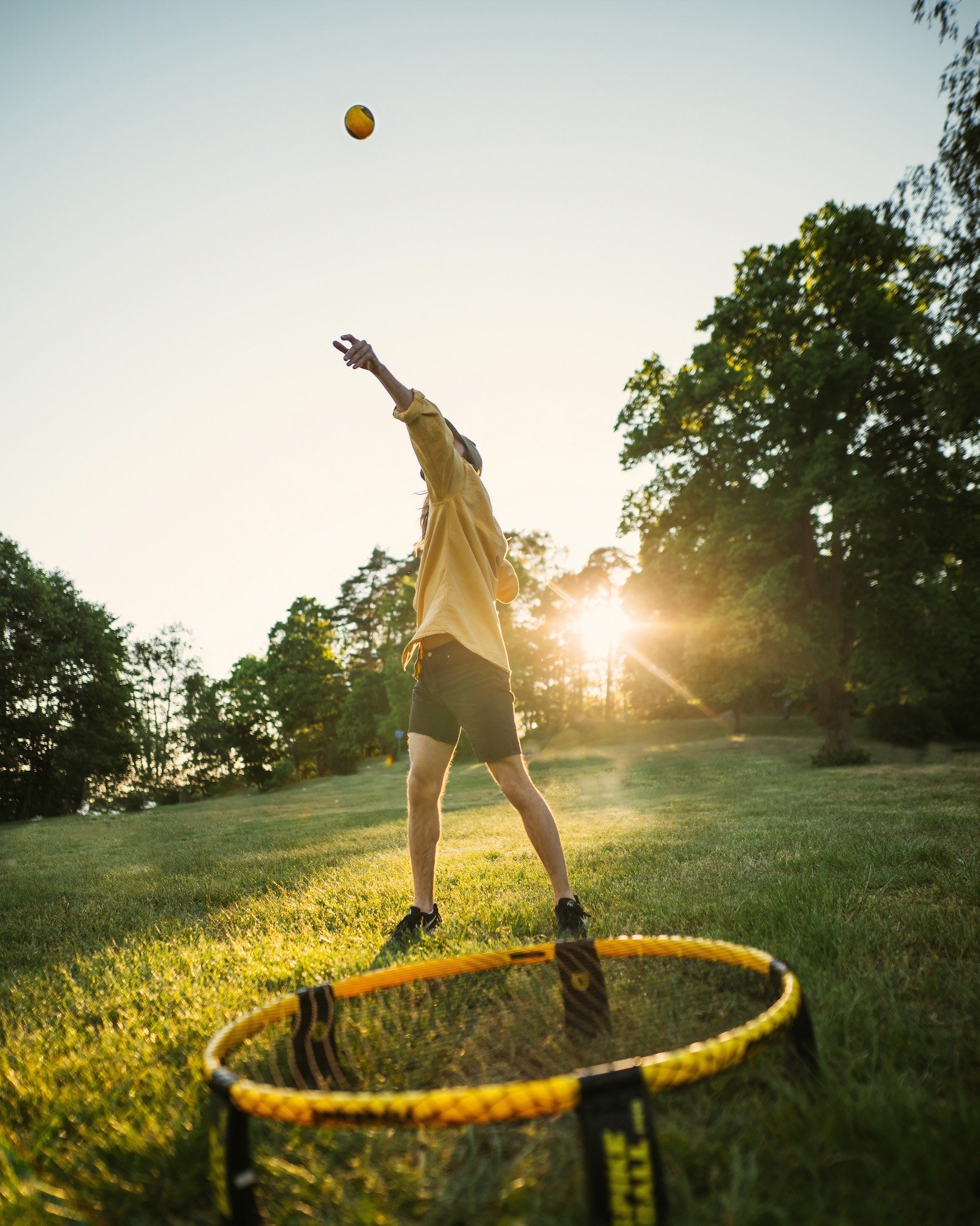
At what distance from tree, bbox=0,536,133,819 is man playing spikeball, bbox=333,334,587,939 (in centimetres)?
2948

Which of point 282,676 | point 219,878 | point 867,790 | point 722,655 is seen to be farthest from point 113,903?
point 282,676

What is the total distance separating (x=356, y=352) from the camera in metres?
3.11

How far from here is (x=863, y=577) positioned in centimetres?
1911

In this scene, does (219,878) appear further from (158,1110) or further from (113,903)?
(158,1110)

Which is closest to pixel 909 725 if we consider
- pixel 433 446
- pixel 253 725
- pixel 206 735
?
pixel 433 446

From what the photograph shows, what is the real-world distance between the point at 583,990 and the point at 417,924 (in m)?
1.51

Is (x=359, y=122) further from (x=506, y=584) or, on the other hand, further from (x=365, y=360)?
(x=506, y=584)

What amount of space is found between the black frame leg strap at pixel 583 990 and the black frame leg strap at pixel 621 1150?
97 centimetres

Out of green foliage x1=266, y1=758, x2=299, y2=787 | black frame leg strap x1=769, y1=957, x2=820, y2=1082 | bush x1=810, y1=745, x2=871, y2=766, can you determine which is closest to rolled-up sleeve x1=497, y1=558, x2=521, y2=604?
black frame leg strap x1=769, y1=957, x2=820, y2=1082

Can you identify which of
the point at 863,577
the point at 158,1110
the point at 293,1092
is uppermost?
the point at 863,577

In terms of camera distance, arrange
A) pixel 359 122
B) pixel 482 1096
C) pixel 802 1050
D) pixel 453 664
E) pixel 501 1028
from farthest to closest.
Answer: pixel 359 122 → pixel 453 664 → pixel 501 1028 → pixel 802 1050 → pixel 482 1096

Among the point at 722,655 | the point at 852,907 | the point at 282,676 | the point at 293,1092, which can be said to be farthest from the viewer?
the point at 282,676

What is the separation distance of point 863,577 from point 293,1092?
2062 centimetres

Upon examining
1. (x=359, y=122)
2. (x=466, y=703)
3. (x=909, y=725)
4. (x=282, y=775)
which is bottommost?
(x=282, y=775)
